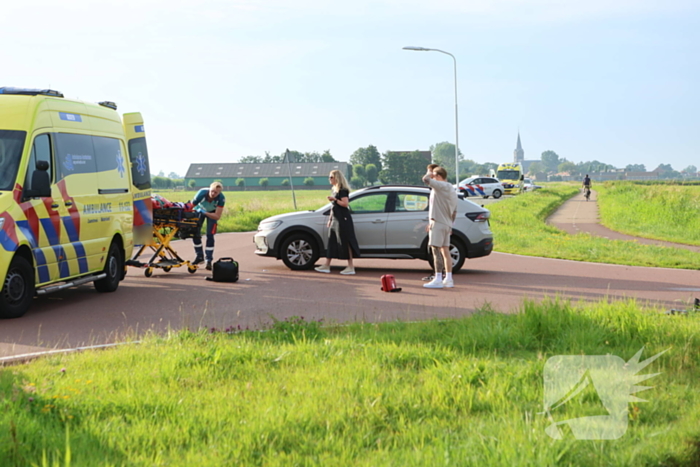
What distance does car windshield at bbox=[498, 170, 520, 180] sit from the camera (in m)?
70.3

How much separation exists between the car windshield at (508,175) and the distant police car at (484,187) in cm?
438

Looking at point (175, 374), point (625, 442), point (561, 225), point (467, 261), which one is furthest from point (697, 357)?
point (561, 225)

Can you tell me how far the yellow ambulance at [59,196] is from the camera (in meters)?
9.44

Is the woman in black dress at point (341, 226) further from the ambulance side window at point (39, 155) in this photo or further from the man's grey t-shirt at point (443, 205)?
the ambulance side window at point (39, 155)

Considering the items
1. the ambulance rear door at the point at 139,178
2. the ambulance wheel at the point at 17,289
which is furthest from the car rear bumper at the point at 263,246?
the ambulance wheel at the point at 17,289

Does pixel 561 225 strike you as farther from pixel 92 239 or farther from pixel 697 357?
pixel 697 357

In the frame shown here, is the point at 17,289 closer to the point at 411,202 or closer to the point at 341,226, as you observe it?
the point at 341,226

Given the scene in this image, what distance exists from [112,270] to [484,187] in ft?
182

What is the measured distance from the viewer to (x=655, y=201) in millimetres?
40750

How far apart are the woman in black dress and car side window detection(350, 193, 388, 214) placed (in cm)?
59

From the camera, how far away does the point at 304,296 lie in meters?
11.4

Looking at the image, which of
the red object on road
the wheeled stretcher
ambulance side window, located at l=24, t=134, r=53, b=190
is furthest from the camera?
the wheeled stretcher

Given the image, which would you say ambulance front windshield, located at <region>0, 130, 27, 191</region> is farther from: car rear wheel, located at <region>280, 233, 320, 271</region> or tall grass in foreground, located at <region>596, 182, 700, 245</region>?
tall grass in foreground, located at <region>596, 182, 700, 245</region>

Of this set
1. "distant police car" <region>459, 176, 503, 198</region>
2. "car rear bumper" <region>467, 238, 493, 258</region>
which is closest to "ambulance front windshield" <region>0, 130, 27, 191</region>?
"car rear bumper" <region>467, 238, 493, 258</region>
